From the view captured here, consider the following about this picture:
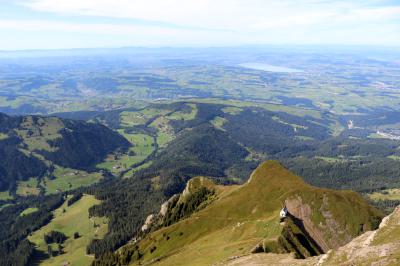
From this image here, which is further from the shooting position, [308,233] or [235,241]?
[308,233]

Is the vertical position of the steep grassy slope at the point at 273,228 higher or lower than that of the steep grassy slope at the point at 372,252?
lower

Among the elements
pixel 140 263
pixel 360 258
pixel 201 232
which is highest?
pixel 360 258

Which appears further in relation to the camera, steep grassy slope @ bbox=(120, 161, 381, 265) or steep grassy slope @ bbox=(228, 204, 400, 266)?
steep grassy slope @ bbox=(120, 161, 381, 265)

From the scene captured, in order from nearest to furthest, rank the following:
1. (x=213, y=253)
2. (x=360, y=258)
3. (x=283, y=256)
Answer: (x=360, y=258) → (x=283, y=256) → (x=213, y=253)

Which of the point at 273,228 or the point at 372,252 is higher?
the point at 372,252

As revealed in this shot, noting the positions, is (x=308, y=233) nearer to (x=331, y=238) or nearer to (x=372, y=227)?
(x=331, y=238)

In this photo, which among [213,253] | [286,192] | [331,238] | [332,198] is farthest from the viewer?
[286,192]

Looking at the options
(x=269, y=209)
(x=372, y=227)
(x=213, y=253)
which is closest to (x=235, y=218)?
(x=269, y=209)

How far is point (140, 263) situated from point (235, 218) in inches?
1988

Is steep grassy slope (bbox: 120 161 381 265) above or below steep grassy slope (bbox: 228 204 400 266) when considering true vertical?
below

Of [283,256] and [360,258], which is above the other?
[360,258]

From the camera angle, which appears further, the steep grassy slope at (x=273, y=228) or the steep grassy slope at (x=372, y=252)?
the steep grassy slope at (x=273, y=228)

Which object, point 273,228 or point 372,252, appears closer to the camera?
point 372,252

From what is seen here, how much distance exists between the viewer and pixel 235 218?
19362cm
